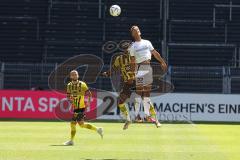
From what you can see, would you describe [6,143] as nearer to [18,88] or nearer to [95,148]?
[95,148]

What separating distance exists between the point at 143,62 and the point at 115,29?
67.8 ft

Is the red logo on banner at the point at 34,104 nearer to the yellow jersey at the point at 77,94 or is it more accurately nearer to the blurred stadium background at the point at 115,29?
the blurred stadium background at the point at 115,29

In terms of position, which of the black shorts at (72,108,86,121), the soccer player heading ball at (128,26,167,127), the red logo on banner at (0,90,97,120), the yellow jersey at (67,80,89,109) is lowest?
the red logo on banner at (0,90,97,120)

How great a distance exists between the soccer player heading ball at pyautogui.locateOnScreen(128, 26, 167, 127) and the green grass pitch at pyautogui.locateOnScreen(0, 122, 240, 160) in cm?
112

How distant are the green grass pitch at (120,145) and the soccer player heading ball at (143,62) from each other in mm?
1117

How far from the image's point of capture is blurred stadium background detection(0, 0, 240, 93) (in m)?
35.0

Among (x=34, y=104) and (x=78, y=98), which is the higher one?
(x=78, y=98)

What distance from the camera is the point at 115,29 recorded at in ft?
121

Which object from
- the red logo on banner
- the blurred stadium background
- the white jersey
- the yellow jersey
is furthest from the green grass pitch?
the blurred stadium background

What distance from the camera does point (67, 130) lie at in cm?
2077

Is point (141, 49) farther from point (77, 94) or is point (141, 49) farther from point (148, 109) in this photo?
point (77, 94)

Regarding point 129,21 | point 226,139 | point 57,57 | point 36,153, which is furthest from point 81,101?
point 129,21

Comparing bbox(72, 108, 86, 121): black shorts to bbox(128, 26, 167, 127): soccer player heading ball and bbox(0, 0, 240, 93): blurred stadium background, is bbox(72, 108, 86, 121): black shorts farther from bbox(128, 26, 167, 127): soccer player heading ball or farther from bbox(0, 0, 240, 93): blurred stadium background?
bbox(0, 0, 240, 93): blurred stadium background

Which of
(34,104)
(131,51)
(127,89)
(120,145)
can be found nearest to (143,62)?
(131,51)
